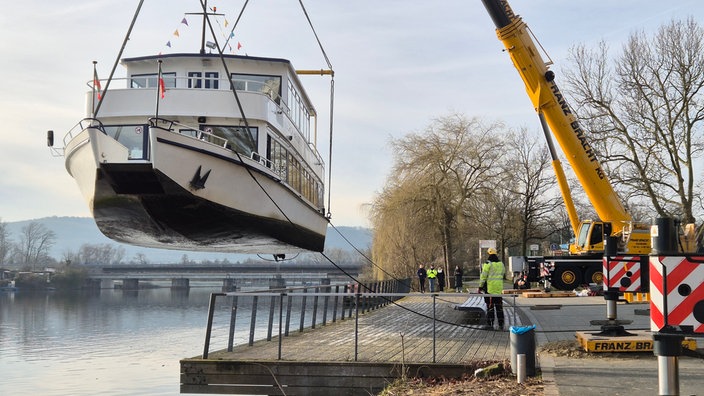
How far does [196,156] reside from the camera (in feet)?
40.6

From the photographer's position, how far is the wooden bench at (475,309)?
13.2 m

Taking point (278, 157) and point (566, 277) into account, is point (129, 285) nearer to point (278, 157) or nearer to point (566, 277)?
point (566, 277)

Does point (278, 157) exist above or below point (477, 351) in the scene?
above

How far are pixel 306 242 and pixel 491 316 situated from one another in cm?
648

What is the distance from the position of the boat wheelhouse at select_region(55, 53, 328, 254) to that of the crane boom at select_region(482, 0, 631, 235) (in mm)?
7069

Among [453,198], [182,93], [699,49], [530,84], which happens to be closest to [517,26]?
[530,84]

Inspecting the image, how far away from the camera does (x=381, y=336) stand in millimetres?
13172

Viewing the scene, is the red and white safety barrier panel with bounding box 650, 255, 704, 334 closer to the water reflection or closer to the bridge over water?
the water reflection

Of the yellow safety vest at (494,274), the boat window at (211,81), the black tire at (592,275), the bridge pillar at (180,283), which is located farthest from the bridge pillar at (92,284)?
the yellow safety vest at (494,274)

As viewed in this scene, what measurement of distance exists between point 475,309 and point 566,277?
8.63 meters

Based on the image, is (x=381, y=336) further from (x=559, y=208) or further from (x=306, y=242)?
(x=559, y=208)

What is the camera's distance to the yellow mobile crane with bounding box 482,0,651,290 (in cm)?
2053

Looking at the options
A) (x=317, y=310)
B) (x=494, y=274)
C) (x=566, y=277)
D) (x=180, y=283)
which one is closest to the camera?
(x=494, y=274)

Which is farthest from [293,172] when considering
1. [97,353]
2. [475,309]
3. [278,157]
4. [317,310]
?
[97,353]
